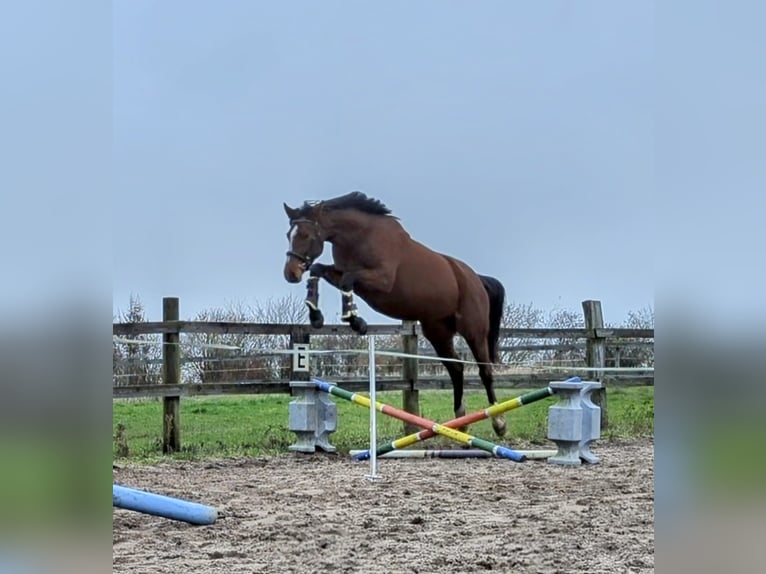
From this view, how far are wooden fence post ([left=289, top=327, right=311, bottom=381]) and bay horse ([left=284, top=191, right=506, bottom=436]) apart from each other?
81cm

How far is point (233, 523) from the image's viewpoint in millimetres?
2660

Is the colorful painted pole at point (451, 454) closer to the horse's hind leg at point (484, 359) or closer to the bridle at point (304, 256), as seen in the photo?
the horse's hind leg at point (484, 359)

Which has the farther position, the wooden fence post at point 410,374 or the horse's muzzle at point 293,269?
the wooden fence post at point 410,374

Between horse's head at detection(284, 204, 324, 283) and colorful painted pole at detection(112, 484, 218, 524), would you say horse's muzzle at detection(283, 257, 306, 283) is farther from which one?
colorful painted pole at detection(112, 484, 218, 524)

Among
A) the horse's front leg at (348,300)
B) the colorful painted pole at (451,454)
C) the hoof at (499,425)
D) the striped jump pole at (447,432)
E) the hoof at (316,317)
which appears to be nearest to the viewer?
the horse's front leg at (348,300)

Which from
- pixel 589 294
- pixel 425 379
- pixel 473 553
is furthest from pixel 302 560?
pixel 425 379

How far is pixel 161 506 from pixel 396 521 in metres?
0.84

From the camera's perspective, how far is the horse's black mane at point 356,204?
384cm

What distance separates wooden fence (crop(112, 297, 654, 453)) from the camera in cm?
489

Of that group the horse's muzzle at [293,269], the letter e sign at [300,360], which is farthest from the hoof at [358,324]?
the letter e sign at [300,360]

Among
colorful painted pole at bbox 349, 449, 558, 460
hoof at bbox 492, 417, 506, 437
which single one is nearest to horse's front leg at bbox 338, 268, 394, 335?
colorful painted pole at bbox 349, 449, 558, 460

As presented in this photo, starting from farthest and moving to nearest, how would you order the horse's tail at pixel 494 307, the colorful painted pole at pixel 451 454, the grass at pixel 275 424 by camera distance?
the grass at pixel 275 424
the colorful painted pole at pixel 451 454
the horse's tail at pixel 494 307
